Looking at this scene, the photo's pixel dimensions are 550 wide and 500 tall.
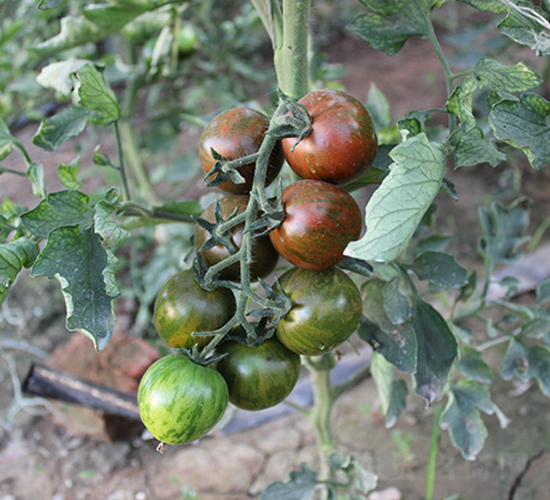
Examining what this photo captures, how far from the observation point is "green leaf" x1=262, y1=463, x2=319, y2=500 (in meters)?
0.98

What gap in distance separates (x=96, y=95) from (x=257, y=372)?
1.55 ft

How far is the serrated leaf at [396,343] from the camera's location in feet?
2.42

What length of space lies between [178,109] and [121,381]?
0.99m

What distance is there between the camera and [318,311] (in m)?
0.61

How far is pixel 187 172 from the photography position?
6.96 ft

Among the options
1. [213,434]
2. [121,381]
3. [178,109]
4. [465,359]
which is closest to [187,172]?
[178,109]

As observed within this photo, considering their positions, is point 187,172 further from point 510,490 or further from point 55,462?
point 510,490

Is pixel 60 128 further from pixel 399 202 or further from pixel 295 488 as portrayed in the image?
pixel 295 488

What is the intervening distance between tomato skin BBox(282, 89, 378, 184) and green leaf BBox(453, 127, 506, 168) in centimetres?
10

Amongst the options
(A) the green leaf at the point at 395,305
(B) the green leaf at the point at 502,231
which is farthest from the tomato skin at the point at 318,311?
(B) the green leaf at the point at 502,231

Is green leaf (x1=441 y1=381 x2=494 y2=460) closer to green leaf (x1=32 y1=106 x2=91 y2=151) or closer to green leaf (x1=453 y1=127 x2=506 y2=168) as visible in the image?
green leaf (x1=453 y1=127 x2=506 y2=168)

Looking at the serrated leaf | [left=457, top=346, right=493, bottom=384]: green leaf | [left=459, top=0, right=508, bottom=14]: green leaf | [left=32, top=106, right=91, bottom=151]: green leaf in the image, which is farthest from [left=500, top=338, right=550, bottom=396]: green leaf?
[left=32, top=106, right=91, bottom=151]: green leaf

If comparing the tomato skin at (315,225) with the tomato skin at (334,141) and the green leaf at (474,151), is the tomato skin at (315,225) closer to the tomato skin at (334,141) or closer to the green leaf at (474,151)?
the tomato skin at (334,141)

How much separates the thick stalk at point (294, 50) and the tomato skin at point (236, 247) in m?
0.19
